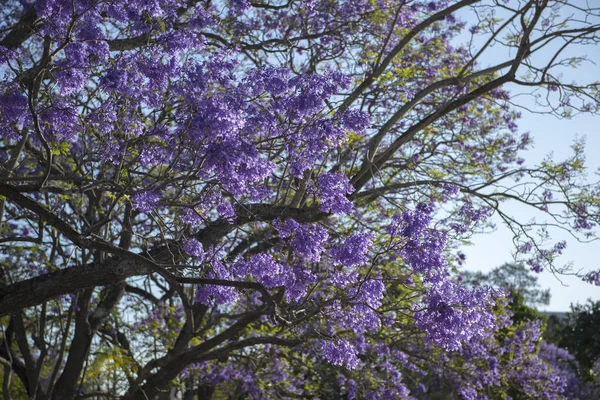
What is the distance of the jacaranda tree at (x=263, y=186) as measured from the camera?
515cm

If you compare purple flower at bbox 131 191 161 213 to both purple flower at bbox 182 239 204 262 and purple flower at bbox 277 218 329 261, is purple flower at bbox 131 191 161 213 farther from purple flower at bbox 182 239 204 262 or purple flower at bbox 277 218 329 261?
purple flower at bbox 277 218 329 261

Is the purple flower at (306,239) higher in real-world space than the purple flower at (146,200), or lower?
lower

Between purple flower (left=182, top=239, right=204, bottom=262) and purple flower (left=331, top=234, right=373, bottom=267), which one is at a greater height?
purple flower (left=182, top=239, right=204, bottom=262)

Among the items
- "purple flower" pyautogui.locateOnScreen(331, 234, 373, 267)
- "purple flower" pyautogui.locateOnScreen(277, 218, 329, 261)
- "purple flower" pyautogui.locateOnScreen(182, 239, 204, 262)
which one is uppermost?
"purple flower" pyautogui.locateOnScreen(182, 239, 204, 262)

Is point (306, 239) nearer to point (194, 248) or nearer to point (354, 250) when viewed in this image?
point (354, 250)

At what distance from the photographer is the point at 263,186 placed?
6.48 metres

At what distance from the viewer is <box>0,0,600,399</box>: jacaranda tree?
515 centimetres

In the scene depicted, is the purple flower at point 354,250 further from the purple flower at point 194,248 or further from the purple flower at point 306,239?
the purple flower at point 194,248

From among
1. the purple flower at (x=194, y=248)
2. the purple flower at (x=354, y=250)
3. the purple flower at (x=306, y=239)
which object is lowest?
the purple flower at (x=354, y=250)

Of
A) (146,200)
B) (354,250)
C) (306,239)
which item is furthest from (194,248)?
(354,250)

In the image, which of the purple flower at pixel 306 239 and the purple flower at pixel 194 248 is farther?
the purple flower at pixel 194 248

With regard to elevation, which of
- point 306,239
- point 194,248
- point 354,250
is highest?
point 194,248

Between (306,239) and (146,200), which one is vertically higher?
(146,200)

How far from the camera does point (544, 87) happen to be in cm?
778
